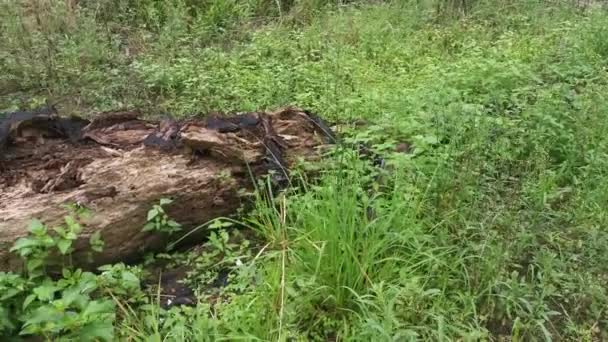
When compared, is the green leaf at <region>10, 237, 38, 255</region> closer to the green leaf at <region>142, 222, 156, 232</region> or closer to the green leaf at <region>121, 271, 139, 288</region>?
the green leaf at <region>121, 271, 139, 288</region>

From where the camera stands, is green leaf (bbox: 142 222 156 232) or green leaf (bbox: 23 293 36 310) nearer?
green leaf (bbox: 23 293 36 310)

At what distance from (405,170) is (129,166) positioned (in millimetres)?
1346

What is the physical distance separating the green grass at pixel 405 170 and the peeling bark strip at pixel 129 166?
250 mm

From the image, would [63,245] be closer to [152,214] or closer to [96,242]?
[96,242]

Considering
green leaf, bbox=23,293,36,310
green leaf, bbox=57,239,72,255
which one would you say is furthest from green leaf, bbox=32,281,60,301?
green leaf, bbox=57,239,72,255

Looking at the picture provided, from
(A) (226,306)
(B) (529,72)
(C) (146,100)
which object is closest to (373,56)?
(B) (529,72)

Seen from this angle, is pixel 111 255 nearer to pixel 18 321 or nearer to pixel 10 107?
pixel 18 321

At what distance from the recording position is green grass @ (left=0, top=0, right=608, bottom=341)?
7.75ft

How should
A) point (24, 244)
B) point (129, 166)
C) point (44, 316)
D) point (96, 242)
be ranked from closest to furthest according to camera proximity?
point (44, 316)
point (24, 244)
point (96, 242)
point (129, 166)

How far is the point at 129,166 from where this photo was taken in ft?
9.51

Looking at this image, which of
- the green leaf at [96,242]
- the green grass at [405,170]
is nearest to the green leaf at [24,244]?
the green leaf at [96,242]

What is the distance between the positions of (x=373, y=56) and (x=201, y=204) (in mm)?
2928

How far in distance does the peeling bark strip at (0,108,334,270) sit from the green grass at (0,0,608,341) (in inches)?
9.8

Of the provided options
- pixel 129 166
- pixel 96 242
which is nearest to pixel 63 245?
pixel 96 242
